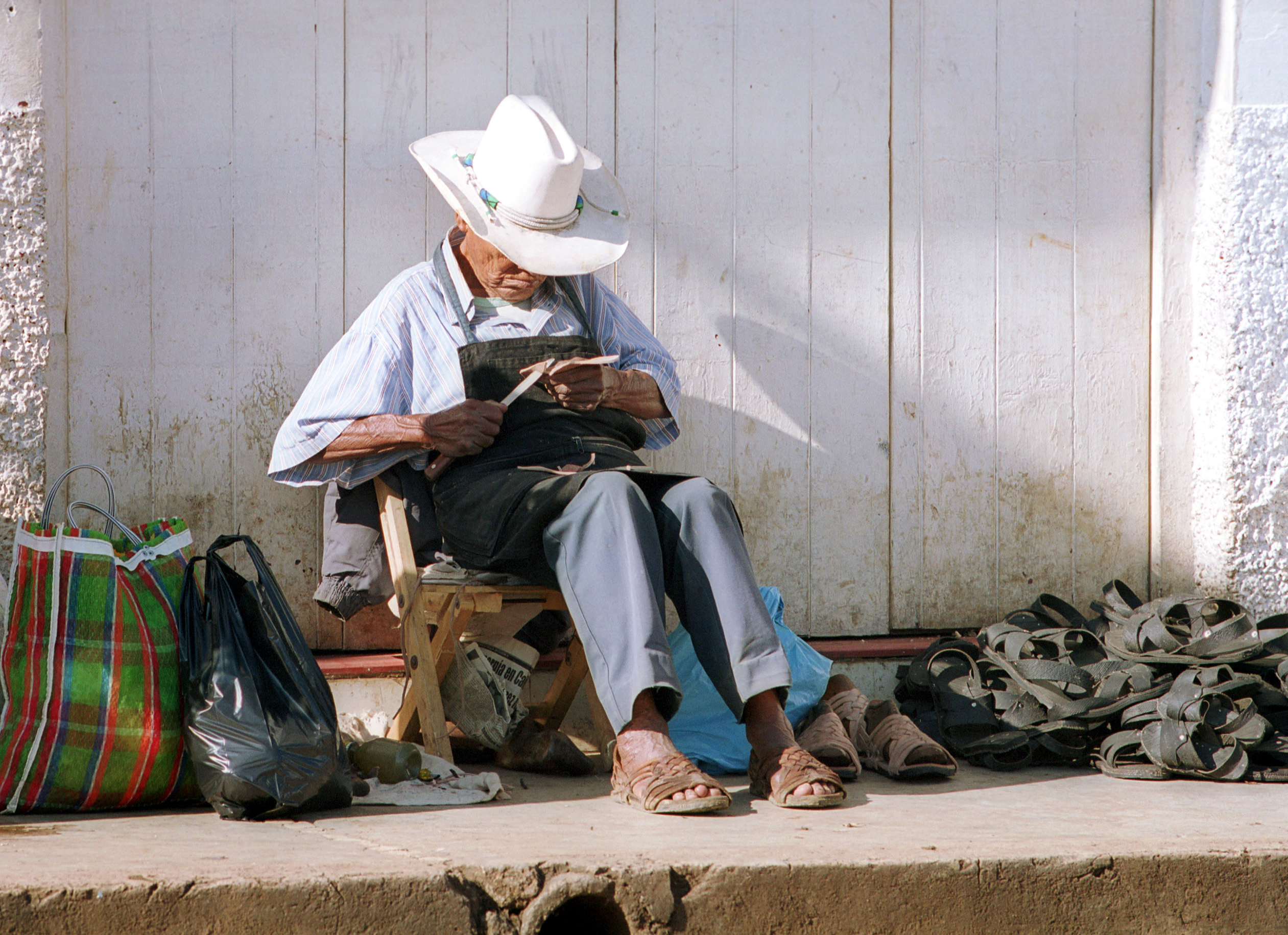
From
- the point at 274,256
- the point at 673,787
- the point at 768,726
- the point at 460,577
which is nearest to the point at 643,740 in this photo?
the point at 673,787

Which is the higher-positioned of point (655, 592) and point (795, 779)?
point (655, 592)

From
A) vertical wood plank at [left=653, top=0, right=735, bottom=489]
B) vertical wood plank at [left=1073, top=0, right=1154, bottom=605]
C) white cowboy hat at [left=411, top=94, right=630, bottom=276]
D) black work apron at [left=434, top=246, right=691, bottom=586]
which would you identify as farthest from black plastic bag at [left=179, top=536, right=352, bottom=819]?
vertical wood plank at [left=1073, top=0, right=1154, bottom=605]

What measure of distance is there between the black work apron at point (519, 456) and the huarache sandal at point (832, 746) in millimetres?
694

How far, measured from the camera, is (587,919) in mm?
2242

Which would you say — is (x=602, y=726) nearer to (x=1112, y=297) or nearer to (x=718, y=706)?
(x=718, y=706)

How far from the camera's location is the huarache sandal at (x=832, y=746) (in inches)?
112

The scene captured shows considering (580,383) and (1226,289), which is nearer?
(580,383)

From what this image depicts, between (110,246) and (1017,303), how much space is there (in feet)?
8.79

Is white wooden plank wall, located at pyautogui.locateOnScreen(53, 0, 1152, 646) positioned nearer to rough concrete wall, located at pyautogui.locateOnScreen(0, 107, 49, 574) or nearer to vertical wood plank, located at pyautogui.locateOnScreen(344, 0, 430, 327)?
vertical wood plank, located at pyautogui.locateOnScreen(344, 0, 430, 327)

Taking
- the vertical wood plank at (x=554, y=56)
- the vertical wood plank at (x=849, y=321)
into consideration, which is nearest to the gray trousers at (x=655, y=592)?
the vertical wood plank at (x=849, y=321)

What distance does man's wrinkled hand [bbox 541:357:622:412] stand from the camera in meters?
3.04

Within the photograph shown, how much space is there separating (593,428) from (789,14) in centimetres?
149

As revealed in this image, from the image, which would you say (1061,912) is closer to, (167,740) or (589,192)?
(167,740)

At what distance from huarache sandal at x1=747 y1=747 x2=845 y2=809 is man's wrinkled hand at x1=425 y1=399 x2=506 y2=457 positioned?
100 cm
